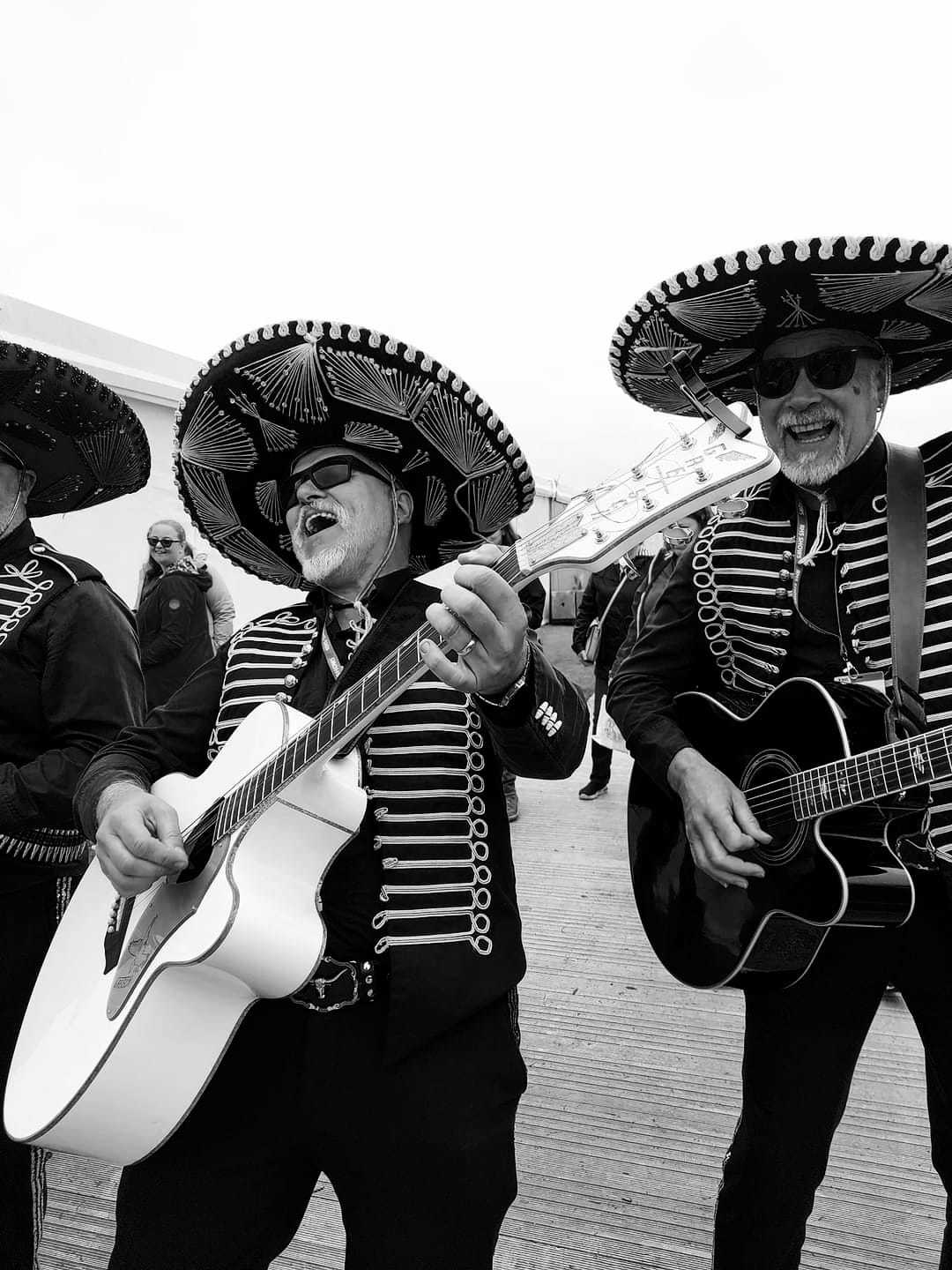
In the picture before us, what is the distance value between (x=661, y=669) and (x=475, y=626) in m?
1.06

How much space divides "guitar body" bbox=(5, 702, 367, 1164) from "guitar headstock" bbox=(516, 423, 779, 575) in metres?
0.51

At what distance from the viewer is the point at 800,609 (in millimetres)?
1862

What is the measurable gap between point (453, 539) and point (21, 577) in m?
1.06

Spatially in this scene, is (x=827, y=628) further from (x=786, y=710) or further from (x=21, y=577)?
(x=21, y=577)

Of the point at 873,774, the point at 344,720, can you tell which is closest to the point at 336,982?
the point at 344,720

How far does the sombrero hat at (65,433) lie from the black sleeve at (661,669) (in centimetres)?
149

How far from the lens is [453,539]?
208 centimetres

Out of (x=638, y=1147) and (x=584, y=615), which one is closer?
(x=638, y=1147)

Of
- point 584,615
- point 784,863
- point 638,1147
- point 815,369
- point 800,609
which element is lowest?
point 638,1147

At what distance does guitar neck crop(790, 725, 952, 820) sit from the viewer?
4.93ft

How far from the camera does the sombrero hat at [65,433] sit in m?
2.11

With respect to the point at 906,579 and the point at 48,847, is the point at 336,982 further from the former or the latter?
the point at 906,579

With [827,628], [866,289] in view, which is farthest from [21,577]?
[866,289]

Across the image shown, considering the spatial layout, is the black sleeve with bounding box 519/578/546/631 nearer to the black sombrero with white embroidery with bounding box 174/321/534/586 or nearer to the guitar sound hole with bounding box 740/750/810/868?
the black sombrero with white embroidery with bounding box 174/321/534/586
